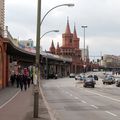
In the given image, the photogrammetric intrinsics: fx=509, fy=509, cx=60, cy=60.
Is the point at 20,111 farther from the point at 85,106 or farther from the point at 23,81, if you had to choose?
the point at 23,81

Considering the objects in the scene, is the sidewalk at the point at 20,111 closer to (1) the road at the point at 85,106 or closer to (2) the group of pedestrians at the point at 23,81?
(1) the road at the point at 85,106

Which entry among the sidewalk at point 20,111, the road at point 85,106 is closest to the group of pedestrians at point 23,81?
the road at point 85,106

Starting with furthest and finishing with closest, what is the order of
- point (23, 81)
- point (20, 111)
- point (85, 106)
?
1. point (23, 81)
2. point (85, 106)
3. point (20, 111)

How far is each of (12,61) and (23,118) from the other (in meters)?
68.4

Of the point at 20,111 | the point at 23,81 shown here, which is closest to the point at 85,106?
the point at 20,111

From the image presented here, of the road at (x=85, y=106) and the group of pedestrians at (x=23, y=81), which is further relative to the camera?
the group of pedestrians at (x=23, y=81)

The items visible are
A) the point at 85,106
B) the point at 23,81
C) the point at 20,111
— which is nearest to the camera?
the point at 20,111

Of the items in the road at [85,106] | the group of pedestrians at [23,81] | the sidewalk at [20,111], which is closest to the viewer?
the sidewalk at [20,111]

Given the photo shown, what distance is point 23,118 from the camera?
22969mm

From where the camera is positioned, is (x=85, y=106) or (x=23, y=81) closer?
(x=85, y=106)

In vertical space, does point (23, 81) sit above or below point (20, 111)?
above

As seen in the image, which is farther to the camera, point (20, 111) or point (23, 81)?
point (23, 81)

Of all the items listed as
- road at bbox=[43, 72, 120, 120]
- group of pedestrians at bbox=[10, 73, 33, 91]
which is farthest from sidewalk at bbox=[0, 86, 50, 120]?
group of pedestrians at bbox=[10, 73, 33, 91]

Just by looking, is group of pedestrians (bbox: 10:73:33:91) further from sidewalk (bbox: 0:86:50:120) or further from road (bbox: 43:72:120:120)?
sidewalk (bbox: 0:86:50:120)
